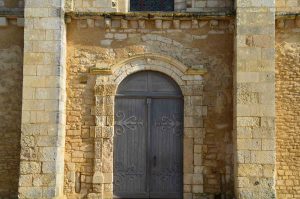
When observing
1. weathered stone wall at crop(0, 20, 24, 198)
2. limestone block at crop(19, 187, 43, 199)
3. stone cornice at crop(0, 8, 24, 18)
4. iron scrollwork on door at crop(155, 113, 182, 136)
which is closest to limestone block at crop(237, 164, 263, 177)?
iron scrollwork on door at crop(155, 113, 182, 136)

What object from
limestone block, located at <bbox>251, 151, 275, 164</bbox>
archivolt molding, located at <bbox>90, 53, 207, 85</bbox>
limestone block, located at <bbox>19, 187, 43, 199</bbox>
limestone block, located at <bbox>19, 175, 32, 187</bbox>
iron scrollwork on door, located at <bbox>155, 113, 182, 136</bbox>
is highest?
archivolt molding, located at <bbox>90, 53, 207, 85</bbox>

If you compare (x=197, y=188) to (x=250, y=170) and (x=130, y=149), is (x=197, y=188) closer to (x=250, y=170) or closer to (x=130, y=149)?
(x=250, y=170)

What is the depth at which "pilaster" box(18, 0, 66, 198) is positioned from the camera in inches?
376

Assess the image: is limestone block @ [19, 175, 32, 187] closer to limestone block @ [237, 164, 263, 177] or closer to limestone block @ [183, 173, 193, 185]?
limestone block @ [183, 173, 193, 185]

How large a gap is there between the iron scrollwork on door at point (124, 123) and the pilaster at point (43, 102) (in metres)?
1.09

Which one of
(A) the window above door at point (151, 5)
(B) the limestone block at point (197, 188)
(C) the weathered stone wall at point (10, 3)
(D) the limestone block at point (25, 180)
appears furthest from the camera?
(A) the window above door at point (151, 5)

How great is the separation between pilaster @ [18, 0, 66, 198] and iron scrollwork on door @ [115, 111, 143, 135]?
1088 mm

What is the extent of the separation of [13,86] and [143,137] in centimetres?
279

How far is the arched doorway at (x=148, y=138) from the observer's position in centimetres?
1012

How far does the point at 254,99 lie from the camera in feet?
31.5

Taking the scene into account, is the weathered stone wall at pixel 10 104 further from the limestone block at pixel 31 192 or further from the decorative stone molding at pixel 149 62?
the decorative stone molding at pixel 149 62

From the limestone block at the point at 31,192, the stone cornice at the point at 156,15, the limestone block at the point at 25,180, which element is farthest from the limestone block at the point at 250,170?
the limestone block at the point at 25,180

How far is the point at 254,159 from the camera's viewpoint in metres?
9.47

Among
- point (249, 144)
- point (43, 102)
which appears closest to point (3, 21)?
point (43, 102)
